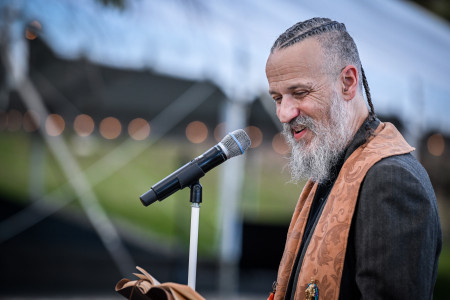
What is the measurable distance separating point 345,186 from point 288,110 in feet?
1.06

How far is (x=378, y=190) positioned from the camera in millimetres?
1354

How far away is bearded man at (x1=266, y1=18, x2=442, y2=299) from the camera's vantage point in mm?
1296

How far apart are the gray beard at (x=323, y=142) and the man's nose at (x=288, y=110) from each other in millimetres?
21

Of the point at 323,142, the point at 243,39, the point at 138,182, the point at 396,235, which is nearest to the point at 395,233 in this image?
the point at 396,235

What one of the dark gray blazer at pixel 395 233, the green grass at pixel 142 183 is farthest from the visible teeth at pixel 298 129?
the green grass at pixel 142 183

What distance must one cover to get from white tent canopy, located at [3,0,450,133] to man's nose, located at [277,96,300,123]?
2.82 meters

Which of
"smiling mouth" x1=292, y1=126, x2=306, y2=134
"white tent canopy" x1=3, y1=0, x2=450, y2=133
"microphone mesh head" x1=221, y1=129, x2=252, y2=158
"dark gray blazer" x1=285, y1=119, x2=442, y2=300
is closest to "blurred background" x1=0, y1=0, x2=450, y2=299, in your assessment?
"white tent canopy" x1=3, y1=0, x2=450, y2=133

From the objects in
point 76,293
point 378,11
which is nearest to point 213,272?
point 76,293

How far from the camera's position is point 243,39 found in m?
4.75

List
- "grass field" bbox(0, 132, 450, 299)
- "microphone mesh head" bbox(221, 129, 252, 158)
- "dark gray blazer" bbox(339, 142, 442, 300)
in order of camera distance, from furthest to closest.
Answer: "grass field" bbox(0, 132, 450, 299)
"microphone mesh head" bbox(221, 129, 252, 158)
"dark gray blazer" bbox(339, 142, 442, 300)

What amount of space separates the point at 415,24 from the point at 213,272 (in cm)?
399

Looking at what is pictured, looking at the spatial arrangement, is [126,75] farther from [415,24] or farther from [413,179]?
[413,179]

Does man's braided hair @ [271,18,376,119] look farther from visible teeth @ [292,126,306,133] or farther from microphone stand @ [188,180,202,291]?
microphone stand @ [188,180,202,291]

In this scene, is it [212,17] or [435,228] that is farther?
[212,17]
